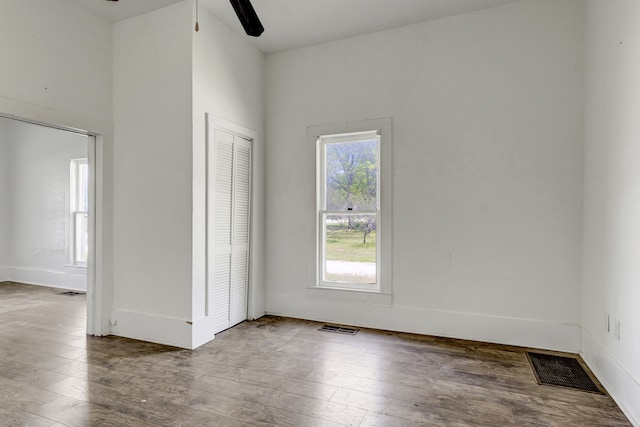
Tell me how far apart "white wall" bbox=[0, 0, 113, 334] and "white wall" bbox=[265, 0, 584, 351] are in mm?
2004

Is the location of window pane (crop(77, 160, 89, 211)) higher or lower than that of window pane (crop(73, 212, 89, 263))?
higher

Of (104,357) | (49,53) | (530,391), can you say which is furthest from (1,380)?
(530,391)

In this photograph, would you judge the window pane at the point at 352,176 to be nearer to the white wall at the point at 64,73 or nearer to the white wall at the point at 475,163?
the white wall at the point at 475,163

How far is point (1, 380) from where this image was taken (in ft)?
8.50

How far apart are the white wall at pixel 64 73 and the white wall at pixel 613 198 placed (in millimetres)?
4188

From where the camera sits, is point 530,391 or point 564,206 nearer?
point 530,391

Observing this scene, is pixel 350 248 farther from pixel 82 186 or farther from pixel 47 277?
pixel 47 277

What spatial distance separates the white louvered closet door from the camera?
11.7 feet

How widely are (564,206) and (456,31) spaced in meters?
1.89

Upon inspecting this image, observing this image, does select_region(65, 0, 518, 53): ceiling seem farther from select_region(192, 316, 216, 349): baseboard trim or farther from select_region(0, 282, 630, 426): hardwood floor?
select_region(0, 282, 630, 426): hardwood floor

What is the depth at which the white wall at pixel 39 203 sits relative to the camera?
19.1ft

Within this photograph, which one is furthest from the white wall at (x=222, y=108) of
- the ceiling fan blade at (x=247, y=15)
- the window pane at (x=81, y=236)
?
the window pane at (x=81, y=236)

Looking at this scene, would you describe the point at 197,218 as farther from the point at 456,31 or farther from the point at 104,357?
the point at 456,31

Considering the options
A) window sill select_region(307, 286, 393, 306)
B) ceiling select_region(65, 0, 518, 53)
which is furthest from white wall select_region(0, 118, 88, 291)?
window sill select_region(307, 286, 393, 306)
